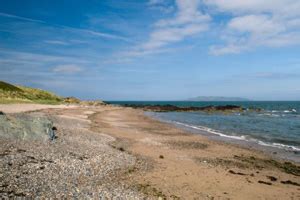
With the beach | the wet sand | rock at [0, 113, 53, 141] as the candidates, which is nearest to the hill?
rock at [0, 113, 53, 141]

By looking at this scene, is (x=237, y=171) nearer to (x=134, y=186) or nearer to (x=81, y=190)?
(x=134, y=186)

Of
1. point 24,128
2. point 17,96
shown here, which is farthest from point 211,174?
point 17,96

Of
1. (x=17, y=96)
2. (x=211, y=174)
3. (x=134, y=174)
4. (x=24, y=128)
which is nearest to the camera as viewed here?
(x=134, y=174)

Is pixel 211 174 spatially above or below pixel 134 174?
below

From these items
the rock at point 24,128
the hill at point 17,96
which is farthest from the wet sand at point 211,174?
the hill at point 17,96

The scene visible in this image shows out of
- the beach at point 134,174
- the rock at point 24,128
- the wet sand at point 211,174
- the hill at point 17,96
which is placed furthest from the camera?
the hill at point 17,96

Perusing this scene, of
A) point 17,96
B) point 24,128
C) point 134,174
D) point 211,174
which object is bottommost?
point 211,174

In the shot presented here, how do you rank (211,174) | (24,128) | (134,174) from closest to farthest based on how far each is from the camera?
(134,174) → (211,174) → (24,128)

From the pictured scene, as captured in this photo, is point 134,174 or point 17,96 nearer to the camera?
point 134,174

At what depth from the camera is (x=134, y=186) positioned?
10.7 meters

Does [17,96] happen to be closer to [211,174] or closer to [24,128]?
[24,128]

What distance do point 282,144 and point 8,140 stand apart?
20.6 m

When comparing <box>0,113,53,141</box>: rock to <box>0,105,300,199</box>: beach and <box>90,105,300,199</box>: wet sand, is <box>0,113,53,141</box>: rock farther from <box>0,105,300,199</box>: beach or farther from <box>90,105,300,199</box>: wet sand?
<box>90,105,300,199</box>: wet sand

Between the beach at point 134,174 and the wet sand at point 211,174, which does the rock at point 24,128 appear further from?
the wet sand at point 211,174
